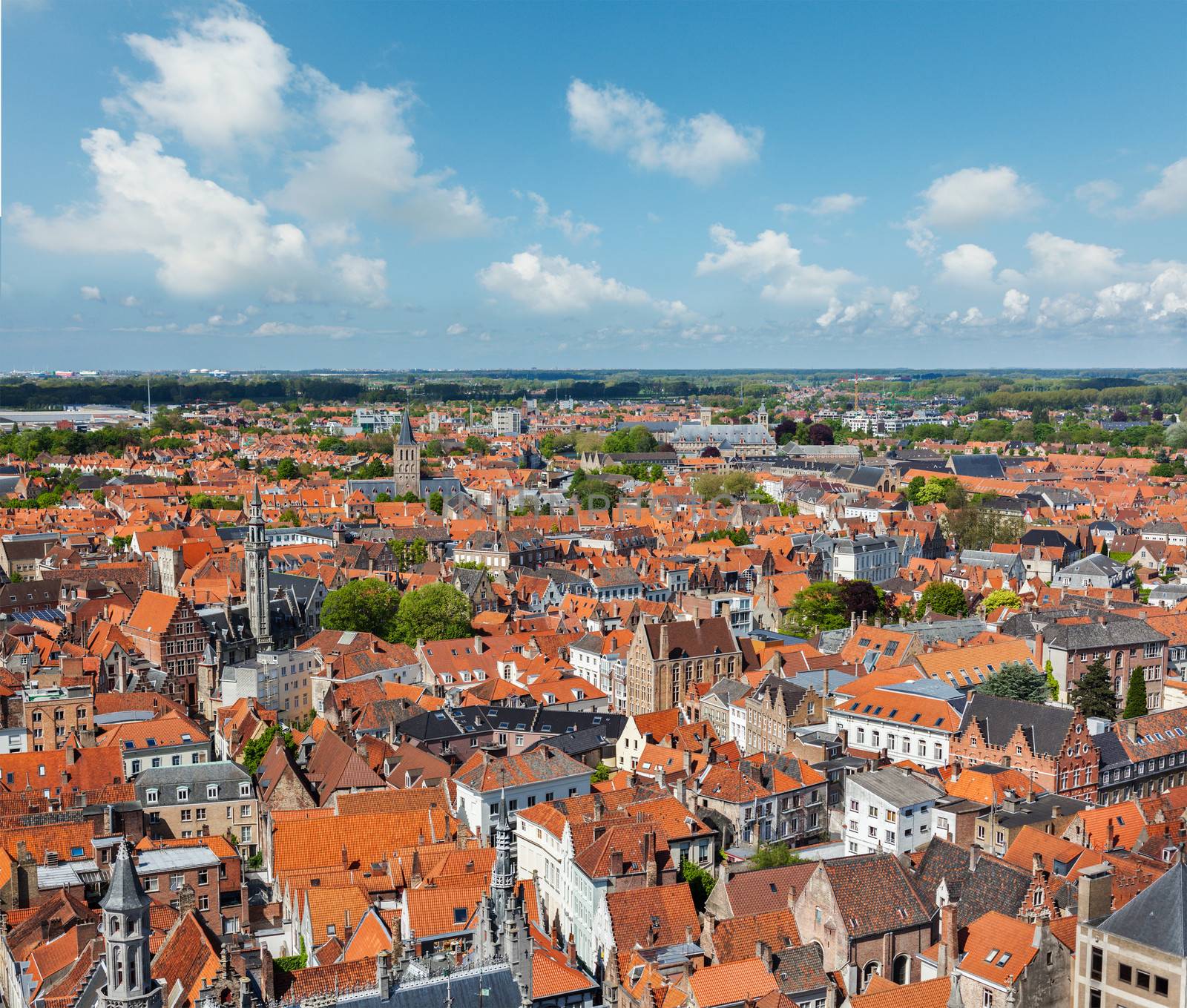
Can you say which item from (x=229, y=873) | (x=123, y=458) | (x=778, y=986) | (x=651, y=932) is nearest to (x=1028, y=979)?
(x=778, y=986)

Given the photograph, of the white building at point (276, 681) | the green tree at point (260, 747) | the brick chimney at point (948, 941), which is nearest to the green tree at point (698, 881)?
the brick chimney at point (948, 941)

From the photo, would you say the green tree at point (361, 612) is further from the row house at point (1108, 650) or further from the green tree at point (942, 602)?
the row house at point (1108, 650)

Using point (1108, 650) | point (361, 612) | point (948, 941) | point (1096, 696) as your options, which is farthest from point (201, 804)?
point (1108, 650)

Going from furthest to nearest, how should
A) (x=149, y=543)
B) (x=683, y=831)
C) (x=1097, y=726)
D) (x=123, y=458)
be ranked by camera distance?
(x=123, y=458) → (x=149, y=543) → (x=1097, y=726) → (x=683, y=831)

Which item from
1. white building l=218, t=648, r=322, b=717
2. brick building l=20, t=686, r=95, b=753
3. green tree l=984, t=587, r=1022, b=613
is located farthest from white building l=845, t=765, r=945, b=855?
green tree l=984, t=587, r=1022, b=613

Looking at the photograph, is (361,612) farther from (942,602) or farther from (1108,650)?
(1108,650)

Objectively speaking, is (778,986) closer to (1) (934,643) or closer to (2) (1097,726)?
(2) (1097,726)

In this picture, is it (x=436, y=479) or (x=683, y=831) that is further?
(x=436, y=479)
